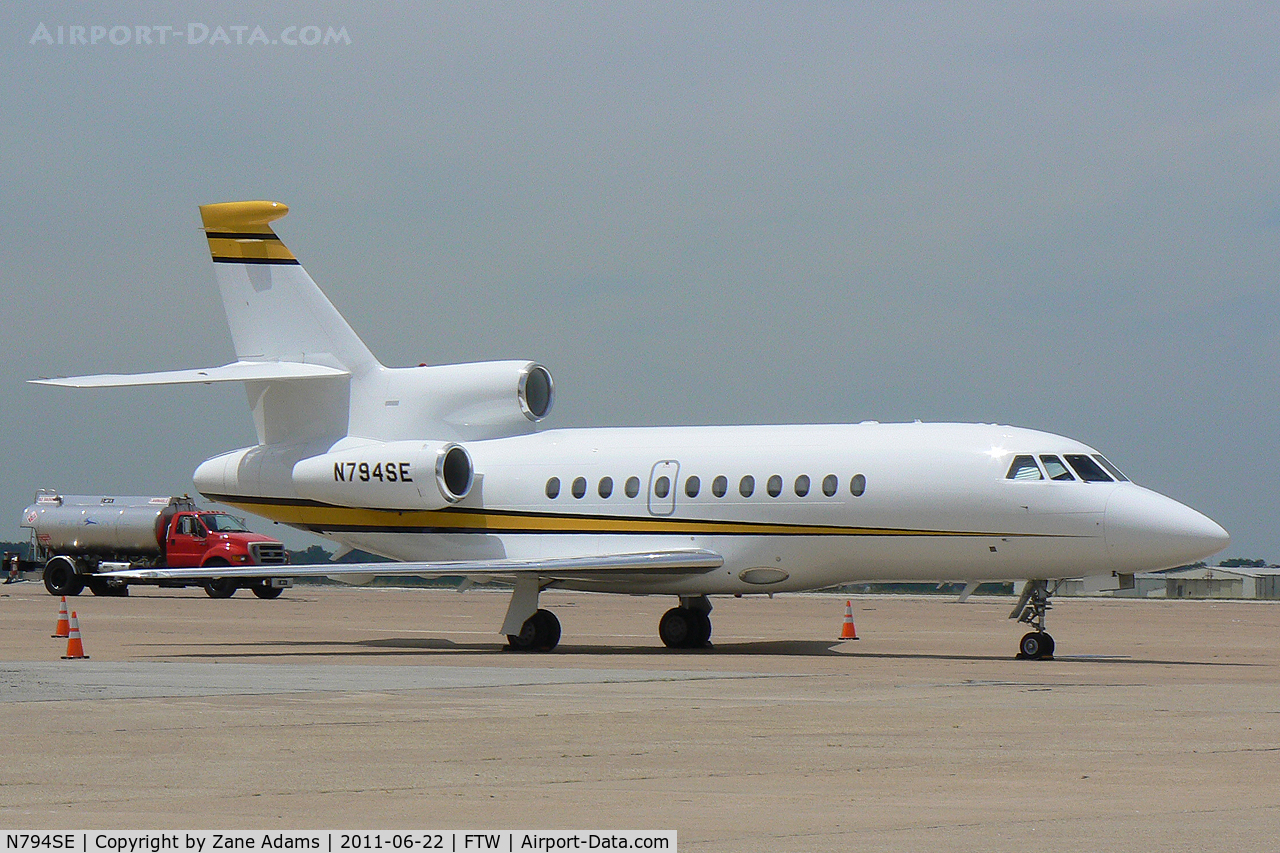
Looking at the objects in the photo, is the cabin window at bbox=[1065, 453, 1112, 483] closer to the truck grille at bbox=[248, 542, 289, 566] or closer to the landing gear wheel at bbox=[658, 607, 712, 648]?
the landing gear wheel at bbox=[658, 607, 712, 648]

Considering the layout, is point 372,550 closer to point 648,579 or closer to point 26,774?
point 648,579

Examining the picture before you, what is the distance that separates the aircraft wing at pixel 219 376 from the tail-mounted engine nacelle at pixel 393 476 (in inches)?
55.9

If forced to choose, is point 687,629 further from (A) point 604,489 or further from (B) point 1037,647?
(B) point 1037,647

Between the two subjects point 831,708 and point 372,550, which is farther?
point 372,550

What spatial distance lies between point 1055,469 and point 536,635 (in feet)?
25.5

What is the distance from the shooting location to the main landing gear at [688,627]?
2583cm

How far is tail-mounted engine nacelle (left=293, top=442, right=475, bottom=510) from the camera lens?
25.8m

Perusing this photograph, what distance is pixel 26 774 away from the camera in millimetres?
9984

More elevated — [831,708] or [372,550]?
[372,550]

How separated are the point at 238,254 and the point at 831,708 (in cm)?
1645

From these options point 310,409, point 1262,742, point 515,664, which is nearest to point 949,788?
point 1262,742

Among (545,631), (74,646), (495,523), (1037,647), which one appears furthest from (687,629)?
(74,646)

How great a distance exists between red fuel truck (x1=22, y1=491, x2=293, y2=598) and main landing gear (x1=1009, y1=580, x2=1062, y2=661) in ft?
97.1

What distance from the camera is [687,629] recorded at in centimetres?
2583
